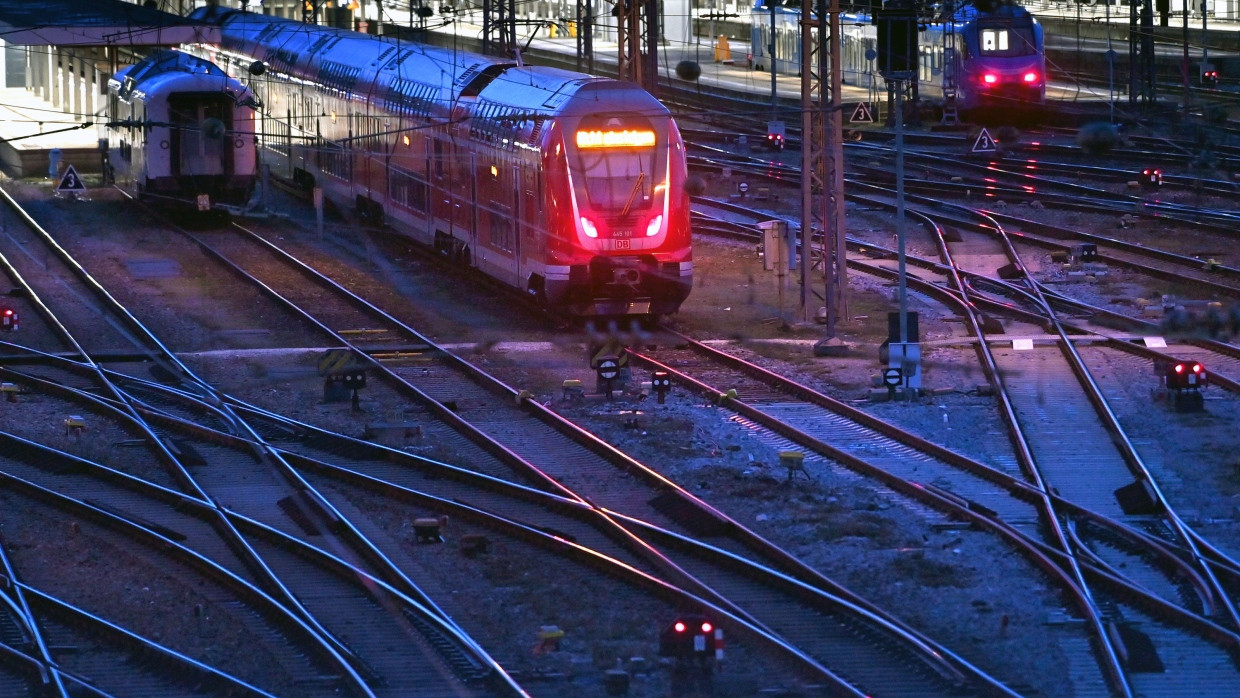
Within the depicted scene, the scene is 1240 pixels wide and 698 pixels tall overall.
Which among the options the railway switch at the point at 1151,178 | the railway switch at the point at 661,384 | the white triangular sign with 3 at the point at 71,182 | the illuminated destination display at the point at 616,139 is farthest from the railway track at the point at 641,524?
the railway switch at the point at 1151,178

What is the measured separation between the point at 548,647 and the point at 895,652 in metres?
1.93

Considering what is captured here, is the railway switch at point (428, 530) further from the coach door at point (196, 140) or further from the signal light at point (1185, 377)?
the coach door at point (196, 140)

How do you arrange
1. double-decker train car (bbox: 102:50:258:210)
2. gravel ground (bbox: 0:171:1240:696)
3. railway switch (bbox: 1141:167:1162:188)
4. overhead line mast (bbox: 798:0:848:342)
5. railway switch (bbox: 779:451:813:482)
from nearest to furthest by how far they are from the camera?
gravel ground (bbox: 0:171:1240:696), railway switch (bbox: 779:451:813:482), overhead line mast (bbox: 798:0:848:342), double-decker train car (bbox: 102:50:258:210), railway switch (bbox: 1141:167:1162:188)

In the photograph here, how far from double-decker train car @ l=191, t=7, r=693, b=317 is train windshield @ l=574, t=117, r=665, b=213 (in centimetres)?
1

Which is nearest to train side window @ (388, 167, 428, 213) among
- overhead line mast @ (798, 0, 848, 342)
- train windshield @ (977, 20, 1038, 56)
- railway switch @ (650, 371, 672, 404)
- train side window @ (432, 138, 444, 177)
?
train side window @ (432, 138, 444, 177)

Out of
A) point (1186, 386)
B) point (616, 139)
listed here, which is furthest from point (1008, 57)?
point (1186, 386)

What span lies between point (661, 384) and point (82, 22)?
59.5ft

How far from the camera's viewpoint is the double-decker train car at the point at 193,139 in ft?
89.4

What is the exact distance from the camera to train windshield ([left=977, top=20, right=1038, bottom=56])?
38.8m

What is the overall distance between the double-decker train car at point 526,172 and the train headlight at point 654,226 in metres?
0.02

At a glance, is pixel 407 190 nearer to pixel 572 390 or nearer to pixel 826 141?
pixel 826 141

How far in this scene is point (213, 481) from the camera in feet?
44.9

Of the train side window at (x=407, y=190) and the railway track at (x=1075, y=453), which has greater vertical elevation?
the train side window at (x=407, y=190)

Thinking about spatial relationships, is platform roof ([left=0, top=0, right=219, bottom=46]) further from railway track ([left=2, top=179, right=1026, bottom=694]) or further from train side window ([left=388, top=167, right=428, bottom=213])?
railway track ([left=2, top=179, right=1026, bottom=694])
